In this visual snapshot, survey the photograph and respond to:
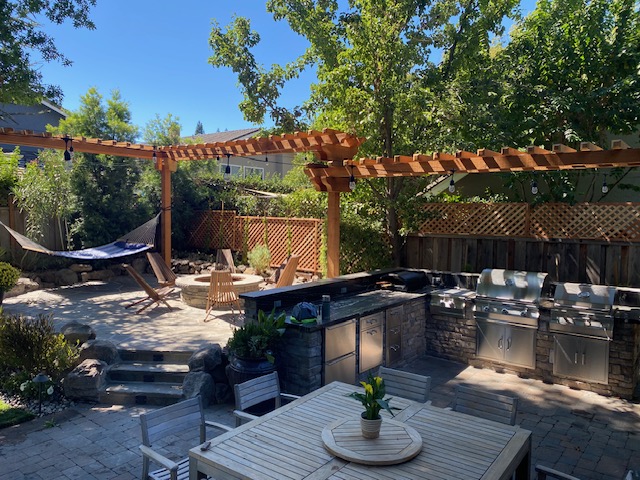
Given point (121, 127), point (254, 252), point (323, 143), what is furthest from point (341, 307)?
point (121, 127)

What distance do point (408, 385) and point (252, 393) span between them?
3.93ft

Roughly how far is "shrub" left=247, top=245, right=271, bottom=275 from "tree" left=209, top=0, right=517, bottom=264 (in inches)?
124

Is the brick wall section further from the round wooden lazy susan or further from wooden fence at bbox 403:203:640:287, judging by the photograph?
wooden fence at bbox 403:203:640:287

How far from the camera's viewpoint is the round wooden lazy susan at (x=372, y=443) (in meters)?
2.36

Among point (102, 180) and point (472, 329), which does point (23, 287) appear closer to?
point (102, 180)

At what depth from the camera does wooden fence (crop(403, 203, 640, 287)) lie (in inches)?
263

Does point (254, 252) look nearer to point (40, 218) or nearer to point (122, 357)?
point (40, 218)

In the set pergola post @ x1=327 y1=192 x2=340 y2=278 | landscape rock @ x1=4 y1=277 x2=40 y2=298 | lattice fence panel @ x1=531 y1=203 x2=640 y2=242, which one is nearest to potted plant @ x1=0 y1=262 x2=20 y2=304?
landscape rock @ x1=4 y1=277 x2=40 y2=298

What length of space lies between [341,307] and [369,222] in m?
2.97

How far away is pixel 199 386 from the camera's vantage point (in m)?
4.79

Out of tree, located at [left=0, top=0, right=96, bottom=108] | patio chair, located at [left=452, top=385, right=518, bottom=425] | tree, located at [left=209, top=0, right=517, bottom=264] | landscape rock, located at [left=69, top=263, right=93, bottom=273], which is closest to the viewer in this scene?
patio chair, located at [left=452, top=385, right=518, bottom=425]

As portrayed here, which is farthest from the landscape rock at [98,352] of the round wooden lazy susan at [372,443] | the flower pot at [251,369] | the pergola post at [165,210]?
the pergola post at [165,210]

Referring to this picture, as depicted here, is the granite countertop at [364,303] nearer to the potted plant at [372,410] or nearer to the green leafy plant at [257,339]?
the green leafy plant at [257,339]

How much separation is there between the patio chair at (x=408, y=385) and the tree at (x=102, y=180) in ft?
31.4
